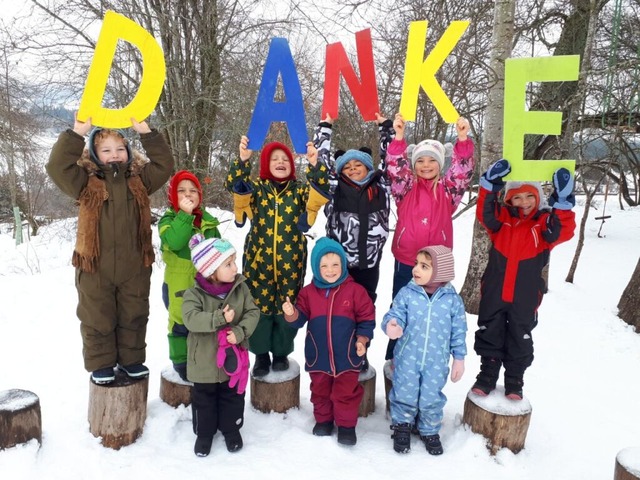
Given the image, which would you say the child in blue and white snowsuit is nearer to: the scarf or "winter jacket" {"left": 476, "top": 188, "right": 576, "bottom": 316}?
"winter jacket" {"left": 476, "top": 188, "right": 576, "bottom": 316}

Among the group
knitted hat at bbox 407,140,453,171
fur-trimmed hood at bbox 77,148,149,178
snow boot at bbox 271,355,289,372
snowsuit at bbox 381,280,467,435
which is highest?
knitted hat at bbox 407,140,453,171

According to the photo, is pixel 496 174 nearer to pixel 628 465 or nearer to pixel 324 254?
pixel 324 254

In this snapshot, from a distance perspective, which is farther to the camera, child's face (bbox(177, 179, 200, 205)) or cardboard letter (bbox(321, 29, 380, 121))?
cardboard letter (bbox(321, 29, 380, 121))

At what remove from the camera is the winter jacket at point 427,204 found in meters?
3.12

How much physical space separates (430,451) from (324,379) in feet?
2.74

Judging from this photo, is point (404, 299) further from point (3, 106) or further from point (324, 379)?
point (3, 106)

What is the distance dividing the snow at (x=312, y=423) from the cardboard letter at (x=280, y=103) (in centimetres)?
206

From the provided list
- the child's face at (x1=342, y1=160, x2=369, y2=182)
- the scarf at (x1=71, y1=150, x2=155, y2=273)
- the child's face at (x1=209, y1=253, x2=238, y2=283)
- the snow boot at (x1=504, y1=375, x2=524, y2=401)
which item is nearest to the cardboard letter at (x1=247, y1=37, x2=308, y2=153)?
the child's face at (x1=342, y1=160, x2=369, y2=182)

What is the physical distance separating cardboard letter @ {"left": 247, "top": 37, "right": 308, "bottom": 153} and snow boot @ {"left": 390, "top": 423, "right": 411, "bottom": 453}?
200 cm

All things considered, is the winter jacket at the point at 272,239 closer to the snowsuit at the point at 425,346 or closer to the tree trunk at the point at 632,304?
the snowsuit at the point at 425,346

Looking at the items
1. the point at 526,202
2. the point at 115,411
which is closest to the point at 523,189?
the point at 526,202

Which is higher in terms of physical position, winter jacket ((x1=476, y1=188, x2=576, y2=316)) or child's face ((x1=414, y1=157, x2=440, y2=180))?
child's face ((x1=414, y1=157, x2=440, y2=180))

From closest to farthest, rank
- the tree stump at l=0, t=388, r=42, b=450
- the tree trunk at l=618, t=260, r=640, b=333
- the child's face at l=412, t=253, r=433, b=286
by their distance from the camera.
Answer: the tree stump at l=0, t=388, r=42, b=450 → the child's face at l=412, t=253, r=433, b=286 → the tree trunk at l=618, t=260, r=640, b=333

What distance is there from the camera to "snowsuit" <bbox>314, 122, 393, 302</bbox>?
318cm
